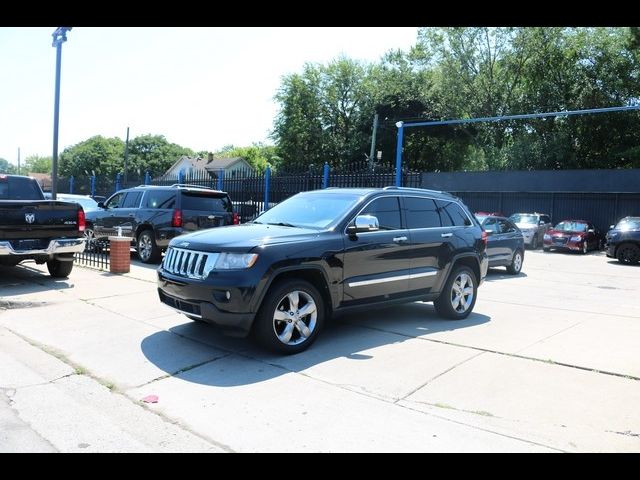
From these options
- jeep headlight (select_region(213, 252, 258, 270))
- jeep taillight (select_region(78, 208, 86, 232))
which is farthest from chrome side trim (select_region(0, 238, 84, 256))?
jeep headlight (select_region(213, 252, 258, 270))

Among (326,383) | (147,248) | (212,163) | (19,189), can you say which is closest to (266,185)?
(147,248)

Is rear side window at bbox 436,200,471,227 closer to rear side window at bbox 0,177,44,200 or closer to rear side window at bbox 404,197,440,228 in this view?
rear side window at bbox 404,197,440,228

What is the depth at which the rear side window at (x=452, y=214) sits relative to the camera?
7.59 meters

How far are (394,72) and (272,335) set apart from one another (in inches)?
1879

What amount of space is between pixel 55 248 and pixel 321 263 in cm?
583

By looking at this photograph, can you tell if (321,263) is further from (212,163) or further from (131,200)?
(212,163)

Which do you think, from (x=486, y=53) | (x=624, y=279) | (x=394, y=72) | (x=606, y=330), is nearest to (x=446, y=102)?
(x=486, y=53)

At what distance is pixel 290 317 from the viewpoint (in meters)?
5.60

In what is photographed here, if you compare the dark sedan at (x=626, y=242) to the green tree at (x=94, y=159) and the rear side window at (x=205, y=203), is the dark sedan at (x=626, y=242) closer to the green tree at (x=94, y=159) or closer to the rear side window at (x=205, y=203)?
the rear side window at (x=205, y=203)

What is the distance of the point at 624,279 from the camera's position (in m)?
13.7

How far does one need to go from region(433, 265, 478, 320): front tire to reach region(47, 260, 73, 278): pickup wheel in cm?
683

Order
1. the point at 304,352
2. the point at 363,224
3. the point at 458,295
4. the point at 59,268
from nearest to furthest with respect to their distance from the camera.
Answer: the point at 304,352, the point at 363,224, the point at 458,295, the point at 59,268

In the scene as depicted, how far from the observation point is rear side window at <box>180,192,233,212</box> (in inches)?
484

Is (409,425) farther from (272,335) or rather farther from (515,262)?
(515,262)
